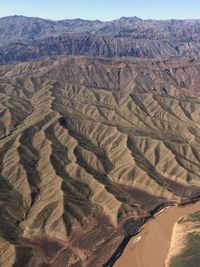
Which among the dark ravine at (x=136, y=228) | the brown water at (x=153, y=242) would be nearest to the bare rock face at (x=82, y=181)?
the dark ravine at (x=136, y=228)

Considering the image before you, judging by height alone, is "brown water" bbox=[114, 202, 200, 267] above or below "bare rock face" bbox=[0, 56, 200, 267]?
below

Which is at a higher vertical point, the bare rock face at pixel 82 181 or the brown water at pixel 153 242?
the bare rock face at pixel 82 181

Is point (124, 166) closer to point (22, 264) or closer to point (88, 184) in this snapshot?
point (88, 184)

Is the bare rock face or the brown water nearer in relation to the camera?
the brown water

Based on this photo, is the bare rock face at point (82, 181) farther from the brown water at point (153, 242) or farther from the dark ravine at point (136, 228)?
the brown water at point (153, 242)

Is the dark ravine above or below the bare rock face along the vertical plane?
below

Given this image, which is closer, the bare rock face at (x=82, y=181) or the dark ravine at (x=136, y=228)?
the dark ravine at (x=136, y=228)

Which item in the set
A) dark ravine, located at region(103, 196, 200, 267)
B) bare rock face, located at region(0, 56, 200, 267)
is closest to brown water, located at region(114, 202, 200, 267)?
dark ravine, located at region(103, 196, 200, 267)

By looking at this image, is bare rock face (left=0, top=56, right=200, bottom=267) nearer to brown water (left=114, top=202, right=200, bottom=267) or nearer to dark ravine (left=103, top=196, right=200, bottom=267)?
dark ravine (left=103, top=196, right=200, bottom=267)

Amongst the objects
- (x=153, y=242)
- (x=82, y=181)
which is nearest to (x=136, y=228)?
(x=153, y=242)
